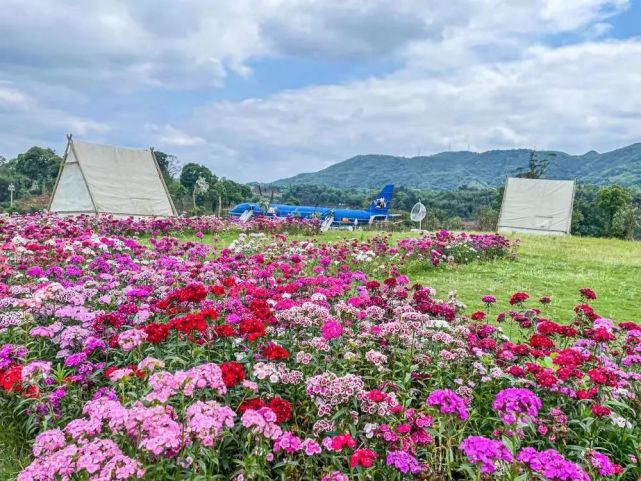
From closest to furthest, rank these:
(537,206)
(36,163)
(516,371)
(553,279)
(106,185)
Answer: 1. (516,371)
2. (553,279)
3. (106,185)
4. (537,206)
5. (36,163)

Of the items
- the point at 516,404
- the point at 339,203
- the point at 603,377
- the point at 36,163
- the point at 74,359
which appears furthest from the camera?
the point at 339,203

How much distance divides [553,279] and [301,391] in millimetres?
9878

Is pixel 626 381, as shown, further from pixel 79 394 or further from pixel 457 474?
pixel 79 394

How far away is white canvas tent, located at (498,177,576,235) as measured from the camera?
30.5 metres

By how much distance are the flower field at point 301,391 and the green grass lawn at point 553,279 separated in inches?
161

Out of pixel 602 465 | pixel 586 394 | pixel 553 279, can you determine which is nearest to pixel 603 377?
pixel 586 394

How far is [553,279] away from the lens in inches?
439

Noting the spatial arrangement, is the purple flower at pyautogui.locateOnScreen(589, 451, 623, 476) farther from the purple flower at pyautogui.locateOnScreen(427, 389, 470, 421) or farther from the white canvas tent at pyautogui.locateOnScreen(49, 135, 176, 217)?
the white canvas tent at pyautogui.locateOnScreen(49, 135, 176, 217)

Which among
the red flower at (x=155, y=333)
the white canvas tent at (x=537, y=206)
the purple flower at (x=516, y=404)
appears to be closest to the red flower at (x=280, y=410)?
the red flower at (x=155, y=333)

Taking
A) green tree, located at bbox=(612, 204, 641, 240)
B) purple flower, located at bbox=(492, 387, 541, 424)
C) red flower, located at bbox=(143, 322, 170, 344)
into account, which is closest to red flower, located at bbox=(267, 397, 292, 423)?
red flower, located at bbox=(143, 322, 170, 344)

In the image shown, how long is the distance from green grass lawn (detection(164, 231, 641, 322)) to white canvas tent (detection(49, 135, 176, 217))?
315 inches

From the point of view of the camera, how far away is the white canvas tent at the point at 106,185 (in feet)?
69.3

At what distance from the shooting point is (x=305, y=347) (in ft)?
11.1

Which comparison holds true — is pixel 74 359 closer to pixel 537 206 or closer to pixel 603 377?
pixel 603 377
